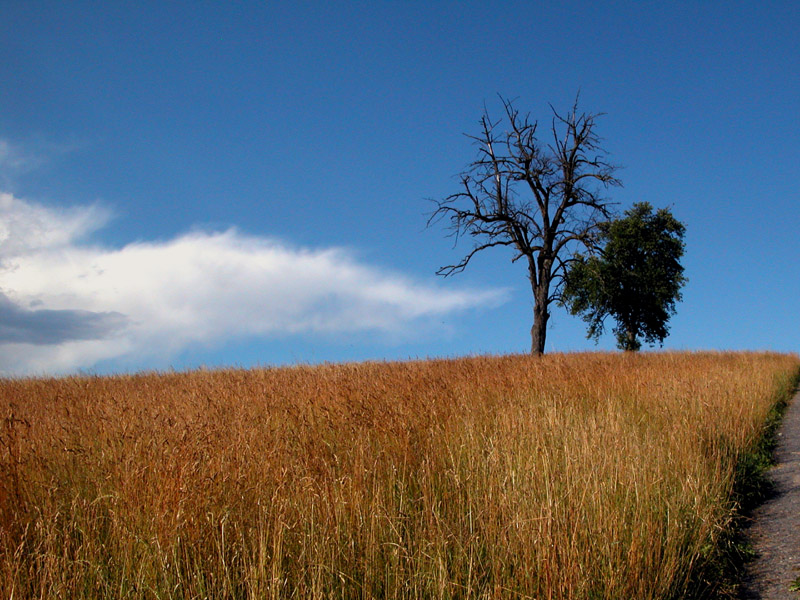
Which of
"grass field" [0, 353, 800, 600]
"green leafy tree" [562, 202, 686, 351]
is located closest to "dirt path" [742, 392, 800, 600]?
"grass field" [0, 353, 800, 600]

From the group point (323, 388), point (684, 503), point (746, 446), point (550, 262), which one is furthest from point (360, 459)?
point (550, 262)

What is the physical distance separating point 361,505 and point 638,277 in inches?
1105

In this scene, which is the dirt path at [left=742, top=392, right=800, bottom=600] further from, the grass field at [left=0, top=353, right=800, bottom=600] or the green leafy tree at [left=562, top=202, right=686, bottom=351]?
the green leafy tree at [left=562, top=202, right=686, bottom=351]

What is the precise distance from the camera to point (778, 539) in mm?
5160

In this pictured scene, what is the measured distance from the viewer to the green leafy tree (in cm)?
2930

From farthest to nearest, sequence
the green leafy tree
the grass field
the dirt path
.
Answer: the green leafy tree
the dirt path
the grass field

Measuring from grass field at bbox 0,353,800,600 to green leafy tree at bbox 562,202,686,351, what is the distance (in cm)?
2283

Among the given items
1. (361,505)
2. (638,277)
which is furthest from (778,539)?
(638,277)

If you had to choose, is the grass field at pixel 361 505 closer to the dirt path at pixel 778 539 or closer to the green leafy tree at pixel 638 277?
the dirt path at pixel 778 539

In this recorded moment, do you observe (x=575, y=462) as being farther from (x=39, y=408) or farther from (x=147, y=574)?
(x=39, y=408)

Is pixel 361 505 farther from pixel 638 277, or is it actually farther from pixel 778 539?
pixel 638 277

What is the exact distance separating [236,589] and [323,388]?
5.69m

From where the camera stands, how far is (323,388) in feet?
30.4

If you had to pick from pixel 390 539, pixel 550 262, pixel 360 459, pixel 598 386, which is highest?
pixel 550 262
